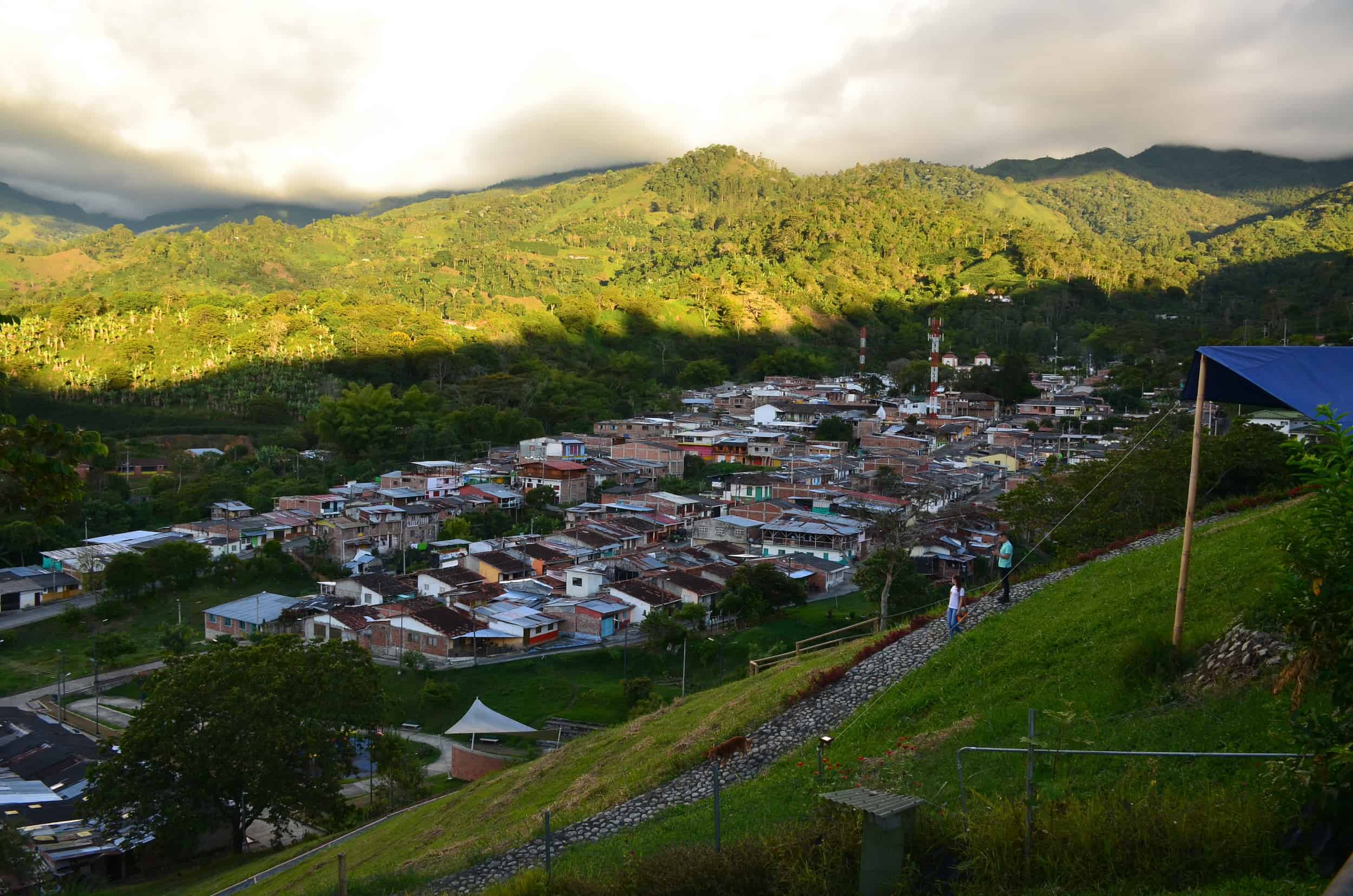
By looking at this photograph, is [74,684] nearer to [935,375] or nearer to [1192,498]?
[1192,498]

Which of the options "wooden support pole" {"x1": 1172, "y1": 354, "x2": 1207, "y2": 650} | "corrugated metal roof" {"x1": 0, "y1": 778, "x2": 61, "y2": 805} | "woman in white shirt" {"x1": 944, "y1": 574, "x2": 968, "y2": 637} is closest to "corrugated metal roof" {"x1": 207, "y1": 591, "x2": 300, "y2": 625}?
"corrugated metal roof" {"x1": 0, "y1": 778, "x2": 61, "y2": 805}

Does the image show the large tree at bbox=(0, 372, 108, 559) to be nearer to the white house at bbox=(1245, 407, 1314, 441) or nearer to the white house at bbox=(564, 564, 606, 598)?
the white house at bbox=(564, 564, 606, 598)

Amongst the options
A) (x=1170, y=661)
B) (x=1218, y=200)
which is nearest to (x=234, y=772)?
(x=1170, y=661)

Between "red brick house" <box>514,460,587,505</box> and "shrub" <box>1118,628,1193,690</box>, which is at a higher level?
"shrub" <box>1118,628,1193,690</box>

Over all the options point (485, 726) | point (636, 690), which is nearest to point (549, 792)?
point (485, 726)

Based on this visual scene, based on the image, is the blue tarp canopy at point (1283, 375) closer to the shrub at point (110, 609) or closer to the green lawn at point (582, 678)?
the green lawn at point (582, 678)

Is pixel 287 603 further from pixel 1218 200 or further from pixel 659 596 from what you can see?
pixel 1218 200
